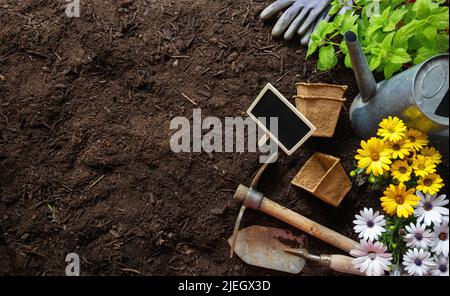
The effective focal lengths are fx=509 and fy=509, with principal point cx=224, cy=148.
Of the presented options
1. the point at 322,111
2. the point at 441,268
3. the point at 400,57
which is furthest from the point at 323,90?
the point at 441,268

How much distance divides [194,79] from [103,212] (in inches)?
25.4

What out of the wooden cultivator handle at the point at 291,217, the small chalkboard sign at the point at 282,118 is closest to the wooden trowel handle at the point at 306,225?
the wooden cultivator handle at the point at 291,217

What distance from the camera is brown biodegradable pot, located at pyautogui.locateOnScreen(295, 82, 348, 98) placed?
1.93 m

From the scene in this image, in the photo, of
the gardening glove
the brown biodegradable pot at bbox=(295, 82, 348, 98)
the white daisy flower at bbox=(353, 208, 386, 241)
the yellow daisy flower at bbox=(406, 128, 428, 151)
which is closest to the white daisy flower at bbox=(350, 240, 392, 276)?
the white daisy flower at bbox=(353, 208, 386, 241)

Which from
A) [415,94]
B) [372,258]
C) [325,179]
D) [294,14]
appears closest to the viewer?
[415,94]

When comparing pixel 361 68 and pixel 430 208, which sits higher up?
pixel 361 68

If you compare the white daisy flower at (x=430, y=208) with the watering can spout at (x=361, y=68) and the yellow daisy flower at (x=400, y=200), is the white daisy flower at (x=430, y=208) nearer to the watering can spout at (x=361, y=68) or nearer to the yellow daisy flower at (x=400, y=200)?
the yellow daisy flower at (x=400, y=200)

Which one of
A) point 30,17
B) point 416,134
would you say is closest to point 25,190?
point 30,17

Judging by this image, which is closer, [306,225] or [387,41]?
[387,41]

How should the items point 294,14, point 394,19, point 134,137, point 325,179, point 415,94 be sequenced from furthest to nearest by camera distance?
1. point 294,14
2. point 134,137
3. point 325,179
4. point 394,19
5. point 415,94

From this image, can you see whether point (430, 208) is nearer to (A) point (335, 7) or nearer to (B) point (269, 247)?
(B) point (269, 247)

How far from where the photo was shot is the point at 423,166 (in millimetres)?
1645

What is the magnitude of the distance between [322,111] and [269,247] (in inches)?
22.1

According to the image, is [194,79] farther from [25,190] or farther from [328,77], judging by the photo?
[25,190]
